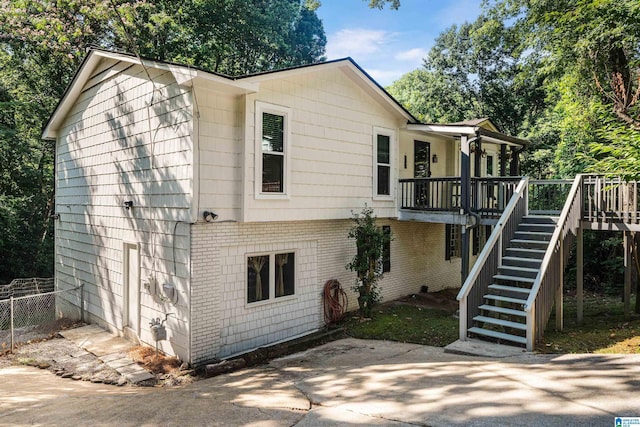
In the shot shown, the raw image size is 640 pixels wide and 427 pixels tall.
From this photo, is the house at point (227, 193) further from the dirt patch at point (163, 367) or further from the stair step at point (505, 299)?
the stair step at point (505, 299)

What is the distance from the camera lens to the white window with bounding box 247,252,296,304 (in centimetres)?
880

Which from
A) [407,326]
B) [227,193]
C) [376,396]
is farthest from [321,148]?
[376,396]

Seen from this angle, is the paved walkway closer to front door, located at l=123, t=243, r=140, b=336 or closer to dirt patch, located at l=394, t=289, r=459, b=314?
front door, located at l=123, t=243, r=140, b=336

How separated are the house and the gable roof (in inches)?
1.6

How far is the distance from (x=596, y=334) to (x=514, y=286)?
5.82 feet

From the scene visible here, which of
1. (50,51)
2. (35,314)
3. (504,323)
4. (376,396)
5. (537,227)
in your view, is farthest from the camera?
(50,51)

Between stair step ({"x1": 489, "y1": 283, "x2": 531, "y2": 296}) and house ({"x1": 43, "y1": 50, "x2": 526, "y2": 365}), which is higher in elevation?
house ({"x1": 43, "y1": 50, "x2": 526, "y2": 365})

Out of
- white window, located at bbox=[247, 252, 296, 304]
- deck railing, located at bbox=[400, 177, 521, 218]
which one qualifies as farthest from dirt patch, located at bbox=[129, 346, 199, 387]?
deck railing, located at bbox=[400, 177, 521, 218]

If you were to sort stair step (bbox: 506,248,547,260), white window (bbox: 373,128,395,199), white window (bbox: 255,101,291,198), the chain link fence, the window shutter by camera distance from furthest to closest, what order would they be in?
the window shutter
white window (bbox: 373,128,395,199)
the chain link fence
stair step (bbox: 506,248,547,260)
white window (bbox: 255,101,291,198)

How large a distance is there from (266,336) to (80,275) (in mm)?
6710

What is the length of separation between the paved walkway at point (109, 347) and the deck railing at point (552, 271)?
707cm

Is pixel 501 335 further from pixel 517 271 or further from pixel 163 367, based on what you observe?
pixel 163 367

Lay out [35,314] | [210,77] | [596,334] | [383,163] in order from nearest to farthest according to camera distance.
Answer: [210,77] → [596,334] → [383,163] → [35,314]

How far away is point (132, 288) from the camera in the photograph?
31.5ft
